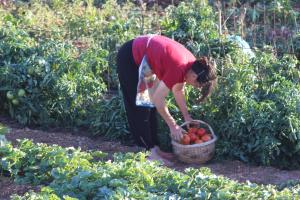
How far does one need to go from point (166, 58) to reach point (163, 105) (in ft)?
1.37

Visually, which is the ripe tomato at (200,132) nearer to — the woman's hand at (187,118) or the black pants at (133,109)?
the woman's hand at (187,118)

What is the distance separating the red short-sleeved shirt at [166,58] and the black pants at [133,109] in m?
0.16

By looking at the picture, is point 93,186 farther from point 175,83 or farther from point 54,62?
point 54,62

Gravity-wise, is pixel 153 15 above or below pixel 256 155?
above

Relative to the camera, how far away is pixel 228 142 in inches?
296

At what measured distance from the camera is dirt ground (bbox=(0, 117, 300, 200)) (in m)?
6.30

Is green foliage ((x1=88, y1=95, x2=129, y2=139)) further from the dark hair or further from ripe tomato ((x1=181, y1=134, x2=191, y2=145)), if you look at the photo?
the dark hair

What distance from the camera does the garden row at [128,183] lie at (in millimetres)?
5293

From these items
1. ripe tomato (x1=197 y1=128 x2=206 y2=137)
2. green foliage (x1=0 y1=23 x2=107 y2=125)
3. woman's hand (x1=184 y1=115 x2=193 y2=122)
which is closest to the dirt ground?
green foliage (x1=0 y1=23 x2=107 y2=125)

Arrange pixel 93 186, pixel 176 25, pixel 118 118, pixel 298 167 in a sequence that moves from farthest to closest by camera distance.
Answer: pixel 176 25, pixel 118 118, pixel 298 167, pixel 93 186

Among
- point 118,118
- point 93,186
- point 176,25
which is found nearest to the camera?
point 93,186

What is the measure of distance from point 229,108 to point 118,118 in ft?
3.80

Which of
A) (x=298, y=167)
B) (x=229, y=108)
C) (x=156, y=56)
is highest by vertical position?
(x=156, y=56)

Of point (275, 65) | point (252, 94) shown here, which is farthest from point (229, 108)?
point (275, 65)
